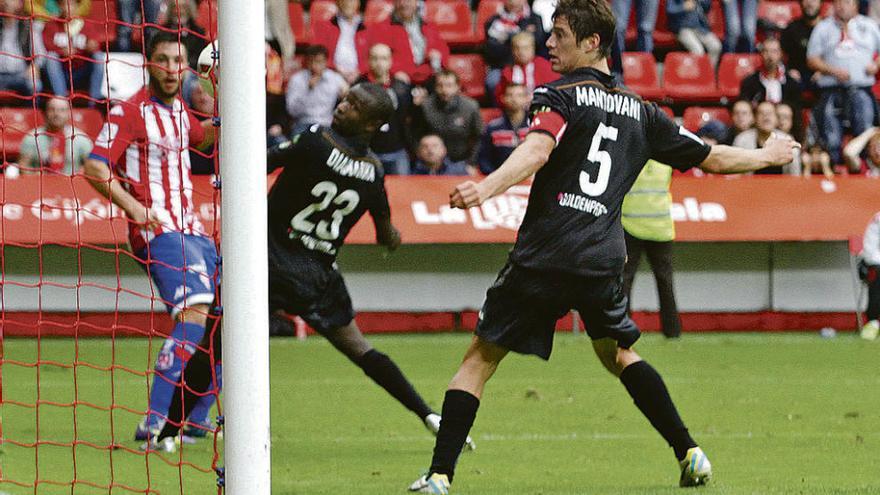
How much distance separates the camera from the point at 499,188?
4.79m

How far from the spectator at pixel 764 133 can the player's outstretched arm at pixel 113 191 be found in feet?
28.8

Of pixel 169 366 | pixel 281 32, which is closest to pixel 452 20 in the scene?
pixel 281 32

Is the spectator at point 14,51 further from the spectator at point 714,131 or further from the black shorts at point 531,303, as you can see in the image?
the black shorts at point 531,303

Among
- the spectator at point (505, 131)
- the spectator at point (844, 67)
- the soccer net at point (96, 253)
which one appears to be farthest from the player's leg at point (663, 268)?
the spectator at point (844, 67)

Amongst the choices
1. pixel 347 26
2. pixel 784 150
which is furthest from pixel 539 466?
pixel 347 26

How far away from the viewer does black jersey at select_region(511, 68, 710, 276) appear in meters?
5.45

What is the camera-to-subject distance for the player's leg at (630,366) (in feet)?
18.6

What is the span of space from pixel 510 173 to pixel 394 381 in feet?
8.55

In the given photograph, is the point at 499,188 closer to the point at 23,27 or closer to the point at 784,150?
the point at 784,150

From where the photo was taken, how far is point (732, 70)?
55.0ft

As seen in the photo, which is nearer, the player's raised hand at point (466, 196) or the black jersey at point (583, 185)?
the player's raised hand at point (466, 196)

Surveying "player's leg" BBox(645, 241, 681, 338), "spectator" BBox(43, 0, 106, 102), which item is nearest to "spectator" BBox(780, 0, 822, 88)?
"player's leg" BBox(645, 241, 681, 338)

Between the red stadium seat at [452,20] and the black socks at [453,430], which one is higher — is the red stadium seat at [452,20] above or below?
below

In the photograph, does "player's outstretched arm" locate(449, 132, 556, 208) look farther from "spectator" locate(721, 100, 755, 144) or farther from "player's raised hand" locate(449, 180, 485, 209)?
"spectator" locate(721, 100, 755, 144)
